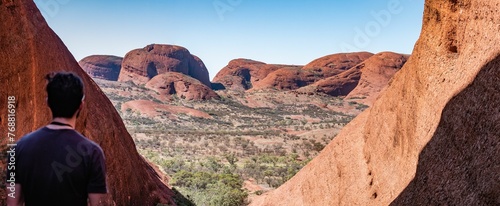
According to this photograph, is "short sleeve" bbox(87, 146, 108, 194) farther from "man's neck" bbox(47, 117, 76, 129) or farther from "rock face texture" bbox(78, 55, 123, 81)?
"rock face texture" bbox(78, 55, 123, 81)

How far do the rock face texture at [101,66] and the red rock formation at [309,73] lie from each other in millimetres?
62484

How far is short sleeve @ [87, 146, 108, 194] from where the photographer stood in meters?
2.62

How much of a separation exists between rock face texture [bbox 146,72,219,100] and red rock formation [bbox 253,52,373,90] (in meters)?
23.1

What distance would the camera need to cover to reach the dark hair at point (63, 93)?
8.18ft

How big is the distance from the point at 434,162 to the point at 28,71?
381 inches

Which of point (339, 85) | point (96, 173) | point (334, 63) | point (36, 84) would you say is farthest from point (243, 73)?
point (96, 173)

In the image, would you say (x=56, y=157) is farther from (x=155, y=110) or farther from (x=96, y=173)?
(x=155, y=110)

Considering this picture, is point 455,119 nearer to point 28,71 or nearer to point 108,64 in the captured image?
point 28,71

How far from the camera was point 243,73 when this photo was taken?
141125mm

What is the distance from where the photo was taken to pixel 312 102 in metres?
93.2

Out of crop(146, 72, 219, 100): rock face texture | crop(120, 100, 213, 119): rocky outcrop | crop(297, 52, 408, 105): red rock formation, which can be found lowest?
crop(120, 100, 213, 119): rocky outcrop

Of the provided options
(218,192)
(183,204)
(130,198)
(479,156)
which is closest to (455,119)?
(479,156)

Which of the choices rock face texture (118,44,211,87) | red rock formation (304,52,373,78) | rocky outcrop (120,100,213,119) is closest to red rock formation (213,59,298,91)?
rock face texture (118,44,211,87)

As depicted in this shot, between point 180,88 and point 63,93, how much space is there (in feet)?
309
